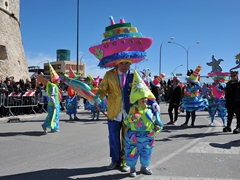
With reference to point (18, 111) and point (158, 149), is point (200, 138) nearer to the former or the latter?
point (158, 149)

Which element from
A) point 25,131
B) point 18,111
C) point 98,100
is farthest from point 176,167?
point 18,111

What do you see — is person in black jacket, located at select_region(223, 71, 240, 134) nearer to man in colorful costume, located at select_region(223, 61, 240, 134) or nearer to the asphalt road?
man in colorful costume, located at select_region(223, 61, 240, 134)

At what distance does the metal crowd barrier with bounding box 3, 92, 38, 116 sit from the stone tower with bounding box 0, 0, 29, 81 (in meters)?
11.7

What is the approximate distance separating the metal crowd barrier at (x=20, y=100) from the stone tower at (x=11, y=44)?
11660 millimetres

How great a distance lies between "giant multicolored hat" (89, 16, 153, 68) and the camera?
435 cm

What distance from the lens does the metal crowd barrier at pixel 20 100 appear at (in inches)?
510

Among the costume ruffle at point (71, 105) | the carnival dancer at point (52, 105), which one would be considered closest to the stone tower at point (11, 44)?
the costume ruffle at point (71, 105)

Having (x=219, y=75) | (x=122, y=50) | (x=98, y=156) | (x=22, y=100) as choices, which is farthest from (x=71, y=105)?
(x=122, y=50)

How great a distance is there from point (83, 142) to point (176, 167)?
3084 mm

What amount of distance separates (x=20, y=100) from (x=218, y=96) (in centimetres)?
966

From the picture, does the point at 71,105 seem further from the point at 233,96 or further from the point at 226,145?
the point at 226,145

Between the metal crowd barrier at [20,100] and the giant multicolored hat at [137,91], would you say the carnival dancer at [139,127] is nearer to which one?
the giant multicolored hat at [137,91]

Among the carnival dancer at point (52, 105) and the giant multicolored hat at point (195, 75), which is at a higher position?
the giant multicolored hat at point (195, 75)

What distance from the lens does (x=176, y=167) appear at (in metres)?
4.73
